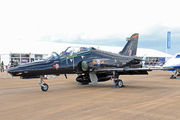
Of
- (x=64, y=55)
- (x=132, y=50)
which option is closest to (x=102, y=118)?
(x=64, y=55)

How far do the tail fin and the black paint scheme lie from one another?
1895 millimetres

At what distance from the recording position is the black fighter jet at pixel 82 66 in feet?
30.4

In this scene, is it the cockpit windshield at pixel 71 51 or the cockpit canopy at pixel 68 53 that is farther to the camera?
the cockpit windshield at pixel 71 51

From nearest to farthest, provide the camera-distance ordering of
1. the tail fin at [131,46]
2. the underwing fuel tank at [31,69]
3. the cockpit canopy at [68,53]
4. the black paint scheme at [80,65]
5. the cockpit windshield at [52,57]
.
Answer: the underwing fuel tank at [31,69] < the black paint scheme at [80,65] < the cockpit windshield at [52,57] < the cockpit canopy at [68,53] < the tail fin at [131,46]

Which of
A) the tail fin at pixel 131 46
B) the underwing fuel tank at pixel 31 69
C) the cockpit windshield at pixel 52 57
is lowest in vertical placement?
the underwing fuel tank at pixel 31 69

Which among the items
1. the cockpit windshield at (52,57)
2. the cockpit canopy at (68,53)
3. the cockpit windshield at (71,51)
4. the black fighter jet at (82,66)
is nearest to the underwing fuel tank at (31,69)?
the black fighter jet at (82,66)

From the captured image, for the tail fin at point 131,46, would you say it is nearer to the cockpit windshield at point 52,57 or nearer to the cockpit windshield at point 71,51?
the cockpit windshield at point 71,51

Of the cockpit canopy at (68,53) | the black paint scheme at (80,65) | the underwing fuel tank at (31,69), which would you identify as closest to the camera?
the underwing fuel tank at (31,69)

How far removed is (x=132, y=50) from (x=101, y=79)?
4.89 meters

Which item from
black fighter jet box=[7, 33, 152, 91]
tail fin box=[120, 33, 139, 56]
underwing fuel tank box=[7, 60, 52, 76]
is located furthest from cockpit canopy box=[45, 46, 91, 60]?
tail fin box=[120, 33, 139, 56]

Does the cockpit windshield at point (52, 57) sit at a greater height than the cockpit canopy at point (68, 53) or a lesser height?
lesser

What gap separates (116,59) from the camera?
12570mm

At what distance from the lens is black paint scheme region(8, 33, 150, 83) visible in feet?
30.2

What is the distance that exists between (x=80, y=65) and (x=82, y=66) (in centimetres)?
17
